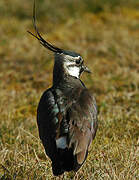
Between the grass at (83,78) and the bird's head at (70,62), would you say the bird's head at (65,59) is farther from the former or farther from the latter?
the grass at (83,78)

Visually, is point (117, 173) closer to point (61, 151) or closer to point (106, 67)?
point (61, 151)

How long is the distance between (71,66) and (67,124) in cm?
107

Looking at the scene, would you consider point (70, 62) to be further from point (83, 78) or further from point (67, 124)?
point (83, 78)

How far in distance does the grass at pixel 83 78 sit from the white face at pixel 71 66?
0.77 m

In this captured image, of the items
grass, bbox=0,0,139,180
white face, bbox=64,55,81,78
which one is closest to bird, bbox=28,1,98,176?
white face, bbox=64,55,81,78

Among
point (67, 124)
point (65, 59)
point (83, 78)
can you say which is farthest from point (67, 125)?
point (83, 78)

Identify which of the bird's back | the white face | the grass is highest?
the white face

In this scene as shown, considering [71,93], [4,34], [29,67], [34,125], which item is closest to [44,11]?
[4,34]

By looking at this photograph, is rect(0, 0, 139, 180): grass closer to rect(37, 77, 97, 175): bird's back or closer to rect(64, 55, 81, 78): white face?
rect(37, 77, 97, 175): bird's back

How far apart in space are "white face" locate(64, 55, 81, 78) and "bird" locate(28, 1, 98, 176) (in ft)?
0.73

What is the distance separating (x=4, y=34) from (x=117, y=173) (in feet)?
20.8

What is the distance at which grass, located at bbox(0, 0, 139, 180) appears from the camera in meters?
3.98

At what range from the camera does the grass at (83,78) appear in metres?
3.98

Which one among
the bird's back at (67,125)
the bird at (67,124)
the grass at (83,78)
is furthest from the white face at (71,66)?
the grass at (83,78)
